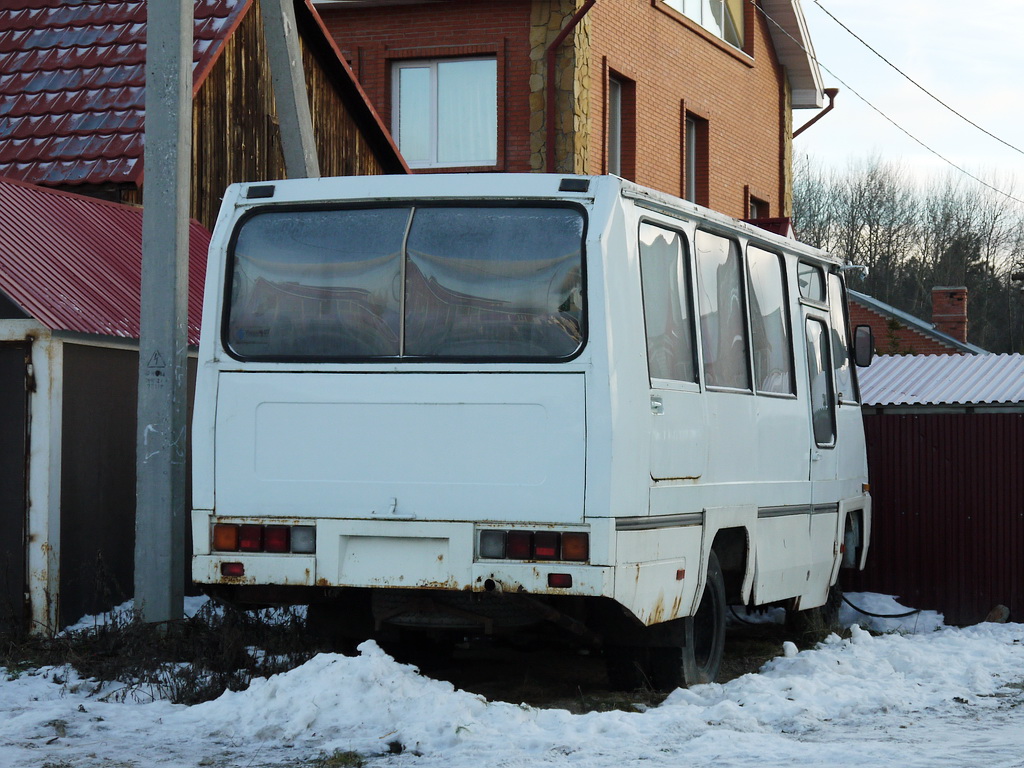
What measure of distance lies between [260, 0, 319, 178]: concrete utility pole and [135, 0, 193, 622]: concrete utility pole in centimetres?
287

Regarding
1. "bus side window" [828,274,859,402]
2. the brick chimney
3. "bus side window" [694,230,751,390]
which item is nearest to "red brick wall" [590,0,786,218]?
"bus side window" [828,274,859,402]

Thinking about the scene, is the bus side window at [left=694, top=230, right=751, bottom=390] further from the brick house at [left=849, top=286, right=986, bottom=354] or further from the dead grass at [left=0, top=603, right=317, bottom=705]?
the brick house at [left=849, top=286, right=986, bottom=354]

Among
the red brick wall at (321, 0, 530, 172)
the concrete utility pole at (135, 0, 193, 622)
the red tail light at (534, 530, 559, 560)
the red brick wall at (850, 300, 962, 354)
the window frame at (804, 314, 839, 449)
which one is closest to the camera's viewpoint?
the red tail light at (534, 530, 559, 560)

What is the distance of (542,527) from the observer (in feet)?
25.1

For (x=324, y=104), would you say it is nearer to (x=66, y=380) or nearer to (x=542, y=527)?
(x=66, y=380)

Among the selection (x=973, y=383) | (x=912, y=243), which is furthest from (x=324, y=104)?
(x=912, y=243)

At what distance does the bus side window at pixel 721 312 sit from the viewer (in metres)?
8.91

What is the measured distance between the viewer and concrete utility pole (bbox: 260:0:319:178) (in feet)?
41.7

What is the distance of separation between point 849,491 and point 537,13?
10395 millimetres

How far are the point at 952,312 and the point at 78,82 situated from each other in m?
34.4

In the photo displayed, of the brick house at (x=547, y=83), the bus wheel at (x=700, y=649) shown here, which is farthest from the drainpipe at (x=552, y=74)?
the bus wheel at (x=700, y=649)

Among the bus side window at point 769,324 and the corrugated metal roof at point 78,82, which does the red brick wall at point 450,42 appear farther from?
the bus side window at point 769,324

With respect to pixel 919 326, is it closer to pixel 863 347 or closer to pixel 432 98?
pixel 432 98

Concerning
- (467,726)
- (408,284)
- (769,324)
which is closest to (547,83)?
(769,324)
